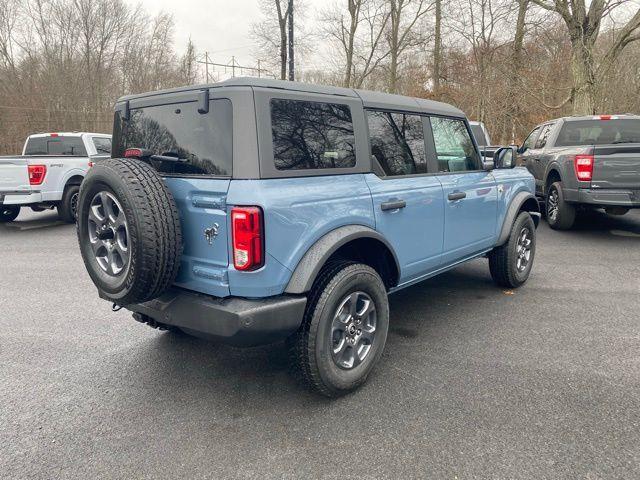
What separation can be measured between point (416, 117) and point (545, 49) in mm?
21700

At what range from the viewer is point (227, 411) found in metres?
2.78

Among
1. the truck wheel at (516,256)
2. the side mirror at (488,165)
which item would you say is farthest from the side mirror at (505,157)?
the truck wheel at (516,256)

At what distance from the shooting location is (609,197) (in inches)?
269

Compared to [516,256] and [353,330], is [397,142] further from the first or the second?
[516,256]

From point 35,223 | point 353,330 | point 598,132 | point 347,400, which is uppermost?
point 598,132

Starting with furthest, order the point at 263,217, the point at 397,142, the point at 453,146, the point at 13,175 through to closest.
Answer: the point at 13,175
the point at 453,146
the point at 397,142
the point at 263,217

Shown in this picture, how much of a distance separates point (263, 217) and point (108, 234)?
1.02 metres

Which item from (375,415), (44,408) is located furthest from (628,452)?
(44,408)

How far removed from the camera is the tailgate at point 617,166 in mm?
6617

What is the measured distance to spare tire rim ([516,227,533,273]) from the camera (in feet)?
16.4

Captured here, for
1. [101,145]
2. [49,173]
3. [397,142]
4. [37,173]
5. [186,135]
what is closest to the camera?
[186,135]

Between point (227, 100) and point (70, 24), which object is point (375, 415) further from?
point (70, 24)

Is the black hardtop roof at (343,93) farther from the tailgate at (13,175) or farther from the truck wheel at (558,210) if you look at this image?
the tailgate at (13,175)

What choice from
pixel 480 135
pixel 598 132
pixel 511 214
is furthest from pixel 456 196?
pixel 480 135
